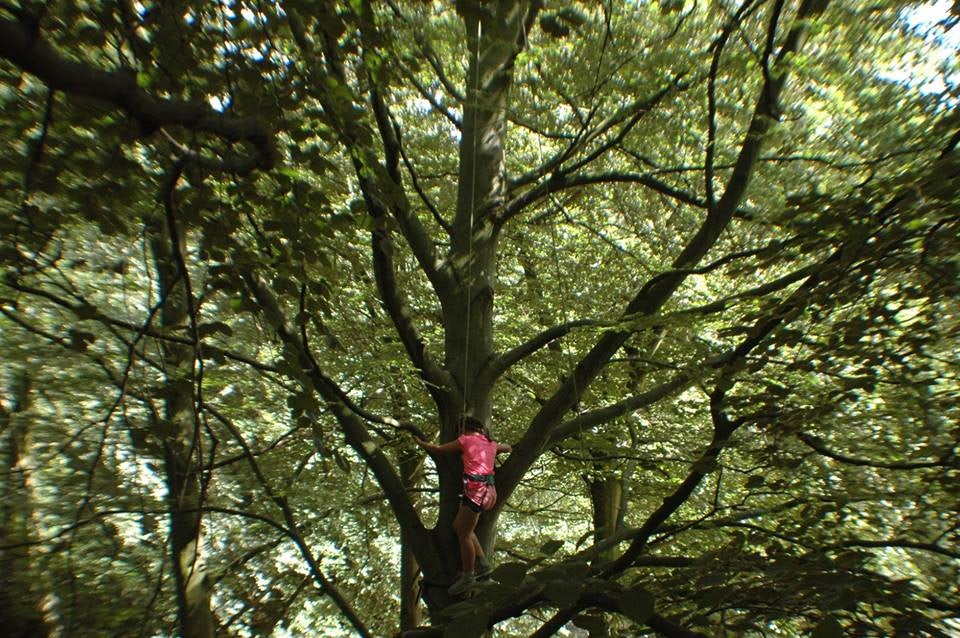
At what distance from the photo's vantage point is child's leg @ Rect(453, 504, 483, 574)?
417 centimetres

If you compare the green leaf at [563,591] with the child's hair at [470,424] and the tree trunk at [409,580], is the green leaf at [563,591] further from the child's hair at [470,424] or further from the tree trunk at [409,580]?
the tree trunk at [409,580]

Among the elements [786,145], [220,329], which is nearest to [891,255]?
[220,329]

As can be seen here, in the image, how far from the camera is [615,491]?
29.3 ft

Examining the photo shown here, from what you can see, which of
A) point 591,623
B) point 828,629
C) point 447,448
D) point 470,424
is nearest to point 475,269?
point 470,424

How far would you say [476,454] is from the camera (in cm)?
415

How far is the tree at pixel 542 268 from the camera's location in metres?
2.10

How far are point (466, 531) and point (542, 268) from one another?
501 cm

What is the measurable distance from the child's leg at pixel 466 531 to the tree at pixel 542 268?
0.47 ft

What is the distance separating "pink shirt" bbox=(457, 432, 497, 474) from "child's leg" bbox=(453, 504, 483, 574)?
252 mm

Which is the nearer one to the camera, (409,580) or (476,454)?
(476,454)

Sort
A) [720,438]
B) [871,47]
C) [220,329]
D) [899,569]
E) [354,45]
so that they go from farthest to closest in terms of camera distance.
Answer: [871,47] → [899,569] → [354,45] → [220,329] → [720,438]

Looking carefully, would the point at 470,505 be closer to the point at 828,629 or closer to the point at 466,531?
the point at 466,531

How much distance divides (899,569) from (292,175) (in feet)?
14.7

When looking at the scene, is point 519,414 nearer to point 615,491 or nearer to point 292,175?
point 615,491
